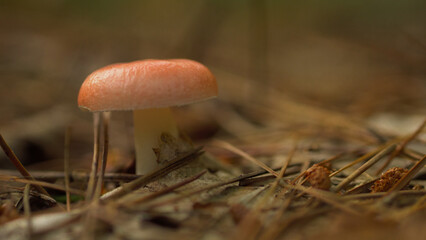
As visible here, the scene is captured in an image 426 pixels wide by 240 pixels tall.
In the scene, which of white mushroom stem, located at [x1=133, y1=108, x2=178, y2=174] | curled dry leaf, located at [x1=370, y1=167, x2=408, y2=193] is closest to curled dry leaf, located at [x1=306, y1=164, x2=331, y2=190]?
curled dry leaf, located at [x1=370, y1=167, x2=408, y2=193]

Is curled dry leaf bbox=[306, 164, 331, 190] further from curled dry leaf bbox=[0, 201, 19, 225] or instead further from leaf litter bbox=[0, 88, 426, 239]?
curled dry leaf bbox=[0, 201, 19, 225]

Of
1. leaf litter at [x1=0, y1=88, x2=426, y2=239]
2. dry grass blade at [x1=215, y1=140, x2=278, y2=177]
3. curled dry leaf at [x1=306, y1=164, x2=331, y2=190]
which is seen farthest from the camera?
dry grass blade at [x1=215, y1=140, x2=278, y2=177]

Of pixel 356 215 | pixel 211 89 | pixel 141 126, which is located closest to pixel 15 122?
pixel 141 126

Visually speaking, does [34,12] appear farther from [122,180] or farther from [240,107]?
[122,180]

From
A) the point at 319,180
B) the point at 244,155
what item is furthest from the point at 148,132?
the point at 319,180

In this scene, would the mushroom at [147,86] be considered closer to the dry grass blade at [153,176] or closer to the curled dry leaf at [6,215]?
the dry grass blade at [153,176]

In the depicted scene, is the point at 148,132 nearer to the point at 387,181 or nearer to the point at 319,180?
the point at 319,180

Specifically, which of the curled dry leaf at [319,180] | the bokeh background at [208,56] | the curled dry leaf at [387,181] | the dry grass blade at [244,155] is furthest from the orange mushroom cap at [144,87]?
the bokeh background at [208,56]
